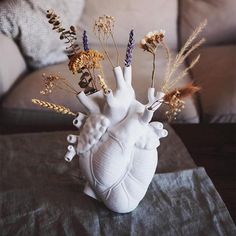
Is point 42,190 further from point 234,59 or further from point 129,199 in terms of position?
point 234,59

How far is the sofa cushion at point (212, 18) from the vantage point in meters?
1.83

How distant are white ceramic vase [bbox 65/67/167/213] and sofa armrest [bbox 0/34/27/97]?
2.87 ft

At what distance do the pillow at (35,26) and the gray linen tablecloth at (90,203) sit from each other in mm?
728

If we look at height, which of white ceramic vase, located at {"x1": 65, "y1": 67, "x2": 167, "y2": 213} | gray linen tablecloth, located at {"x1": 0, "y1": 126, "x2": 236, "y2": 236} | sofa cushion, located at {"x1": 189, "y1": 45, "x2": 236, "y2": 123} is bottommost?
sofa cushion, located at {"x1": 189, "y1": 45, "x2": 236, "y2": 123}

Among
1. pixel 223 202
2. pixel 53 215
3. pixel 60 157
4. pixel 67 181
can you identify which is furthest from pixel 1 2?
pixel 223 202

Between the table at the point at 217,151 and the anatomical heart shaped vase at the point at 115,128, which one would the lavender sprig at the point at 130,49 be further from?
the table at the point at 217,151

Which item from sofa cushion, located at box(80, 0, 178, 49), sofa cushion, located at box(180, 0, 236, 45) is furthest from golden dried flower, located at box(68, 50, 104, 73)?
sofa cushion, located at box(180, 0, 236, 45)

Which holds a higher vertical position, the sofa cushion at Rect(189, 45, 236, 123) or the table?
the table

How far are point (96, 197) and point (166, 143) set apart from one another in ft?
1.10

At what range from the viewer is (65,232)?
751 millimetres

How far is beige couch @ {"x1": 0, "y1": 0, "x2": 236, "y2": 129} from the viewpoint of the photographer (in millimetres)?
1438

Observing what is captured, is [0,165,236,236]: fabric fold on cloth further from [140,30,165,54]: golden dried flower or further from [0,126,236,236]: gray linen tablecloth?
[140,30,165,54]: golden dried flower

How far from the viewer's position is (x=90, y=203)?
82 cm

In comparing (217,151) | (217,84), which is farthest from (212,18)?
(217,151)
